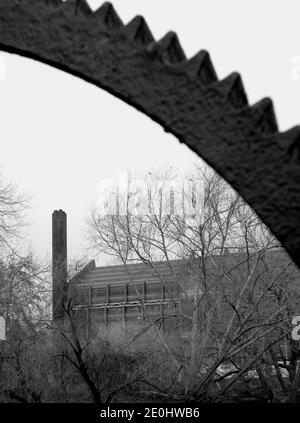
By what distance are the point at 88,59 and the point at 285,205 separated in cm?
81

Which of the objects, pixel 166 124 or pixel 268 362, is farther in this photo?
pixel 268 362

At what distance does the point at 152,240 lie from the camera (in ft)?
61.6

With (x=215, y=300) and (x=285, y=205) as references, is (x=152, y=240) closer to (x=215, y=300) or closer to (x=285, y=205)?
(x=215, y=300)

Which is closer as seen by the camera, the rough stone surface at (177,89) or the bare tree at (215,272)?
the rough stone surface at (177,89)

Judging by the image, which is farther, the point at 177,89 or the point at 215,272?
the point at 215,272

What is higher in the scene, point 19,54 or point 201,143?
point 19,54

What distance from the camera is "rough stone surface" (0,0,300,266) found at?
7.37 feet

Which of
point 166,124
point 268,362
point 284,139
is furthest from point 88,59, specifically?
point 268,362

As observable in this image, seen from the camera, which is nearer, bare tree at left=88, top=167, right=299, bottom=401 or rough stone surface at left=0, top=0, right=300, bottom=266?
rough stone surface at left=0, top=0, right=300, bottom=266

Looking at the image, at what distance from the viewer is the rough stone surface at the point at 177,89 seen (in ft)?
7.37

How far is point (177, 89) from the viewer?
232 centimetres
